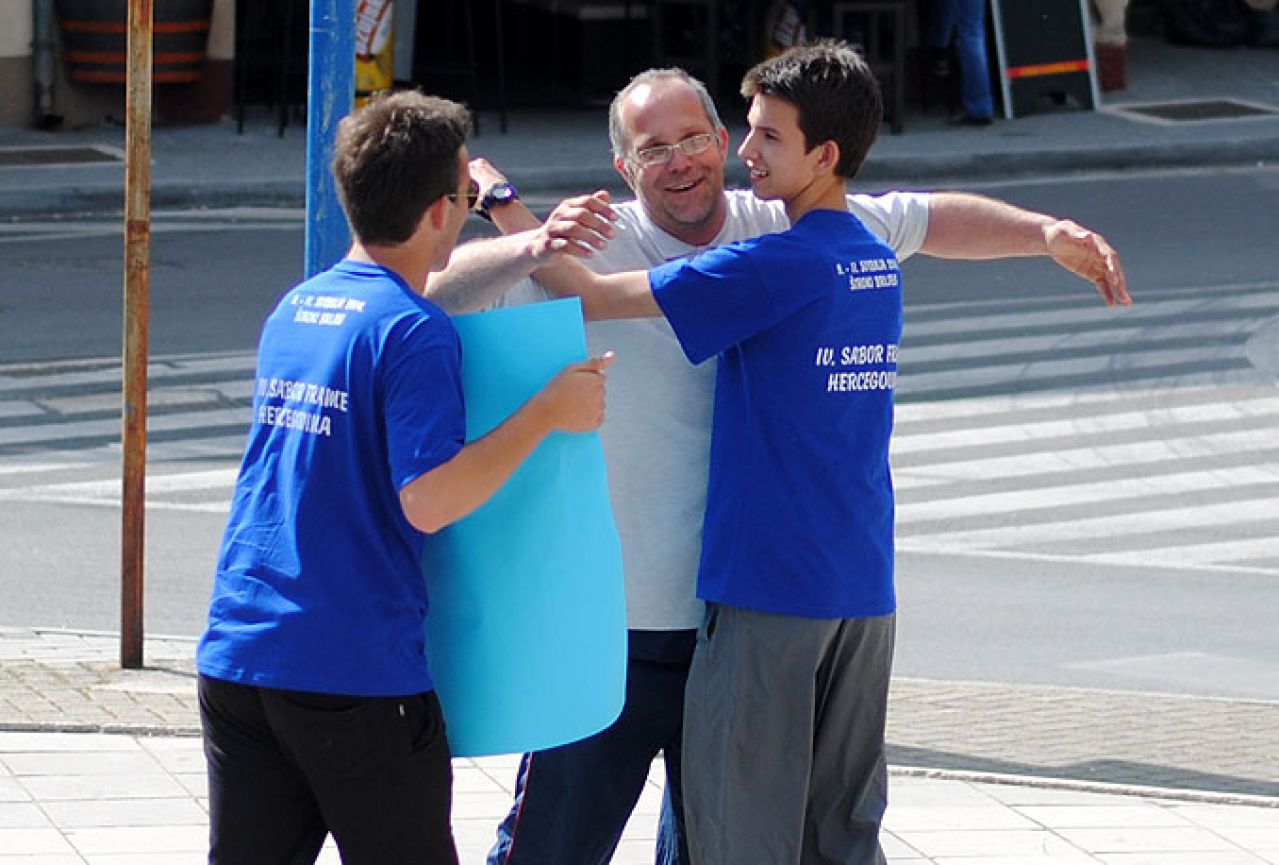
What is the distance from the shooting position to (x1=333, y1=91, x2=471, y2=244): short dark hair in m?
3.85

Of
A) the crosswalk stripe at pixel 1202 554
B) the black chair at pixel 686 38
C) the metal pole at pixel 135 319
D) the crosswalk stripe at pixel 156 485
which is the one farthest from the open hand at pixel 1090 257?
the black chair at pixel 686 38

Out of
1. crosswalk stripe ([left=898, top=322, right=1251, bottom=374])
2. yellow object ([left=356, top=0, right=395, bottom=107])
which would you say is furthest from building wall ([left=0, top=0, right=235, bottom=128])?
crosswalk stripe ([left=898, top=322, right=1251, bottom=374])

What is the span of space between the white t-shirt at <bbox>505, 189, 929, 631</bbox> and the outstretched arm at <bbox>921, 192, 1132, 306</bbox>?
0.69m

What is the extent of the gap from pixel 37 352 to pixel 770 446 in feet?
30.2

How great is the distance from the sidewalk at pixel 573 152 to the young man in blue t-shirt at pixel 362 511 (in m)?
14.0

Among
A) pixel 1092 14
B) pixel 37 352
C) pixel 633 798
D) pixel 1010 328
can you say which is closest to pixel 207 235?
pixel 37 352

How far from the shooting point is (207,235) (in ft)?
54.9

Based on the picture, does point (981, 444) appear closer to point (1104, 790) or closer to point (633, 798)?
point (1104, 790)

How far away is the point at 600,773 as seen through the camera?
4.80m

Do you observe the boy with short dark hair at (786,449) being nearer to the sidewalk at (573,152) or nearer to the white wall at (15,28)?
the sidewalk at (573,152)

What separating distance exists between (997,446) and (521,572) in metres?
7.64

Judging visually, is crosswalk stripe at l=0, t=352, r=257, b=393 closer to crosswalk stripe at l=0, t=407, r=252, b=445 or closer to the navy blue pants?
crosswalk stripe at l=0, t=407, r=252, b=445

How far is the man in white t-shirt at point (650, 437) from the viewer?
4633 millimetres

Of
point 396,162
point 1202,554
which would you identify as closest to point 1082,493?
point 1202,554
